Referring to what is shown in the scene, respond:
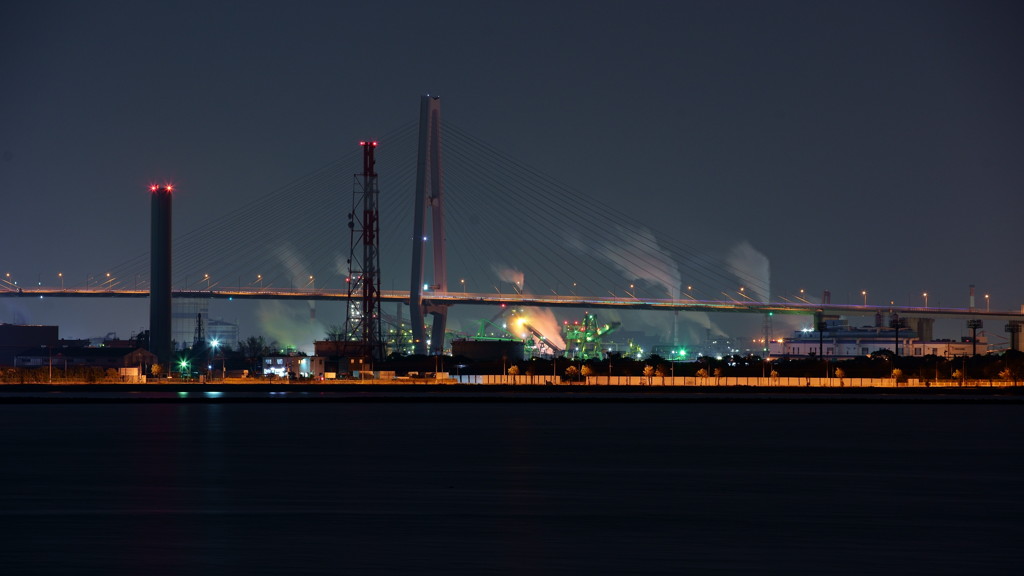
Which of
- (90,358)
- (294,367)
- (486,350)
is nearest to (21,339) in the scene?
(90,358)

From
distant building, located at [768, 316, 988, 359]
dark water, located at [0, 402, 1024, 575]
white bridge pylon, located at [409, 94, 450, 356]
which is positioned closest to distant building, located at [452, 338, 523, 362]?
white bridge pylon, located at [409, 94, 450, 356]

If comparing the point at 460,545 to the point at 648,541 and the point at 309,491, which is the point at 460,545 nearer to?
the point at 648,541

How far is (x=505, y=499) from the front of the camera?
19812 millimetres

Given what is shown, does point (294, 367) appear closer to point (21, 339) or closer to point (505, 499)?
point (21, 339)

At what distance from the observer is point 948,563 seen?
46.4 feet

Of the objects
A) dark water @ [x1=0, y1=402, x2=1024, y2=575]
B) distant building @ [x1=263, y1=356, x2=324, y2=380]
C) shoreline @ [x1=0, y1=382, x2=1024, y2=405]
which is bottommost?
dark water @ [x1=0, y1=402, x2=1024, y2=575]

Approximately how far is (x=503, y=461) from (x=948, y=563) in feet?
44.5

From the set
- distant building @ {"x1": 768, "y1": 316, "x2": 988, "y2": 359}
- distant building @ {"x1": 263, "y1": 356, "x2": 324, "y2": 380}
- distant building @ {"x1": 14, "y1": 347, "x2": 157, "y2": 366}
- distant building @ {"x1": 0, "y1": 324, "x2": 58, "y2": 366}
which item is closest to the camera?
distant building @ {"x1": 263, "y1": 356, "x2": 324, "y2": 380}

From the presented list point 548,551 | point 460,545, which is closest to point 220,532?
point 460,545

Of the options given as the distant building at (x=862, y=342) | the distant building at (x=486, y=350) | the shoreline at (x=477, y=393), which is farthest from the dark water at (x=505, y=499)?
the distant building at (x=862, y=342)

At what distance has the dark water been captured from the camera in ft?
46.4

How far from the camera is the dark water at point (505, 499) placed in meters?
14.2

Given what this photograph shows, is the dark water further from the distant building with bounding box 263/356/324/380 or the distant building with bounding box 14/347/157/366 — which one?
the distant building with bounding box 14/347/157/366

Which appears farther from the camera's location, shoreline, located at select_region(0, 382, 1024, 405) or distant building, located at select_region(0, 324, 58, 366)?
distant building, located at select_region(0, 324, 58, 366)
